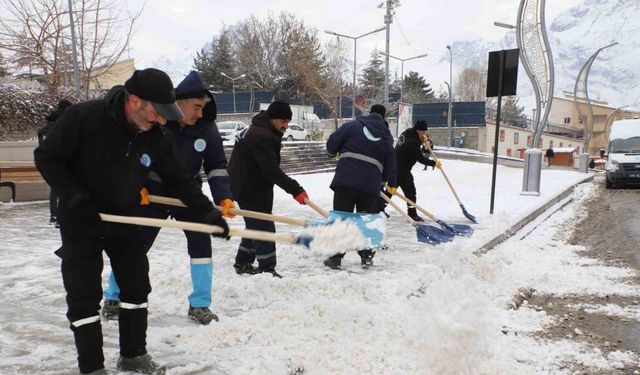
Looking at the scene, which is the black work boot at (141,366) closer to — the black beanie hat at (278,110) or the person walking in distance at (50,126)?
the black beanie hat at (278,110)

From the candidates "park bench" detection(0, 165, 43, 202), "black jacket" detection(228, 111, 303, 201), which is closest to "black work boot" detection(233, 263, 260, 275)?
"black jacket" detection(228, 111, 303, 201)

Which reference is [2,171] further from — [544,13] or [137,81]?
[544,13]

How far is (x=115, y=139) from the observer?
269cm

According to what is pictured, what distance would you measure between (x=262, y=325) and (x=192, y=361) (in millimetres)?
601

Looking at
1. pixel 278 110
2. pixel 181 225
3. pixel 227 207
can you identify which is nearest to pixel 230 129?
pixel 278 110

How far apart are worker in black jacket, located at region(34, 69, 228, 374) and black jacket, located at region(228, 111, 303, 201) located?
185cm

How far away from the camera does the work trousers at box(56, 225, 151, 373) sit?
8.83ft

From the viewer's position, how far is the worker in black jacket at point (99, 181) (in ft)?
8.59

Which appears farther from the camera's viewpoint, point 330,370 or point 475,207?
point 475,207

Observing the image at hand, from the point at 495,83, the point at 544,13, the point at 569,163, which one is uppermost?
the point at 544,13

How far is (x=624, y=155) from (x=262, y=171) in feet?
49.0

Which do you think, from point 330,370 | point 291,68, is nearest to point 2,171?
point 330,370

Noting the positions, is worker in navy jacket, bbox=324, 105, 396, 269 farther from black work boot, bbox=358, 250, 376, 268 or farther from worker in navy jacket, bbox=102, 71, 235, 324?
worker in navy jacket, bbox=102, 71, 235, 324

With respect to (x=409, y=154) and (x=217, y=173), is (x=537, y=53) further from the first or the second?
(x=217, y=173)
